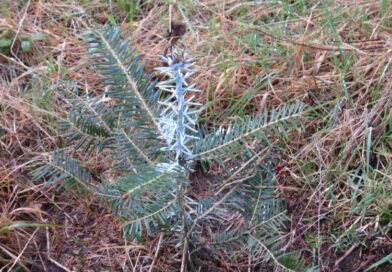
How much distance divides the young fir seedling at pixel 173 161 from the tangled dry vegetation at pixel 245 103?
0.14 m

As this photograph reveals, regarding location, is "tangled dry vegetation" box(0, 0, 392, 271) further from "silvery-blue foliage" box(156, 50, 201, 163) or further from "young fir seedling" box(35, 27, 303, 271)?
"silvery-blue foliage" box(156, 50, 201, 163)

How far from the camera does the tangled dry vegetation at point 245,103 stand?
179 cm

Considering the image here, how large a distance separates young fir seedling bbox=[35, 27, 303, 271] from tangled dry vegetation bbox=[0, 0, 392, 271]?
0.14 meters

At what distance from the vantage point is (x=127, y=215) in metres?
1.46

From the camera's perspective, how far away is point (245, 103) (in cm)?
210

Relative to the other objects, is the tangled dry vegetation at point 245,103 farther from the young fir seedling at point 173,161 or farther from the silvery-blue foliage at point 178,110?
the silvery-blue foliage at point 178,110

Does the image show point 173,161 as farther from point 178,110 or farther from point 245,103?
point 245,103

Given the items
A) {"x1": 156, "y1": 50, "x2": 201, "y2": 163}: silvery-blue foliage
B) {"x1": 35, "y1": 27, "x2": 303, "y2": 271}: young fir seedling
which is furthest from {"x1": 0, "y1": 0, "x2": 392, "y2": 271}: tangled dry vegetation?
{"x1": 156, "y1": 50, "x2": 201, "y2": 163}: silvery-blue foliage

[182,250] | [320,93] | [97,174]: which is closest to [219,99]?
[320,93]

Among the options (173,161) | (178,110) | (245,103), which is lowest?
(245,103)

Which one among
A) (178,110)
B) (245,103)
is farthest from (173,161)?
(245,103)

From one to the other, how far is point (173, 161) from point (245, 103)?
670 millimetres

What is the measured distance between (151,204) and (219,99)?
73 centimetres

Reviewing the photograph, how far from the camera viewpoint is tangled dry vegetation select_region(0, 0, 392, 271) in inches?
70.4
